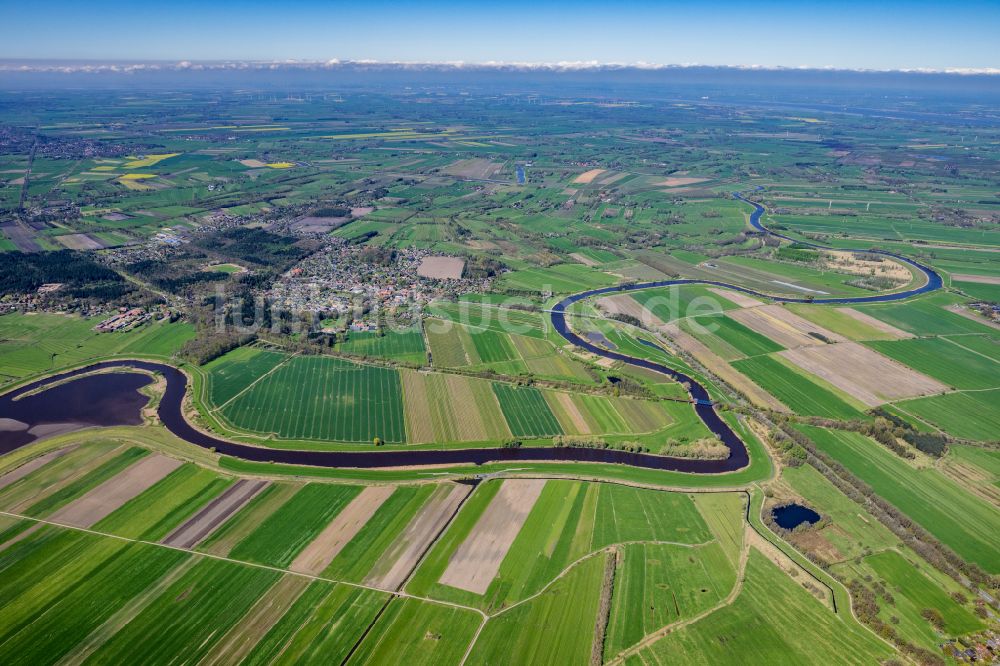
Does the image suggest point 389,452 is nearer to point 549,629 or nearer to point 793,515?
point 549,629

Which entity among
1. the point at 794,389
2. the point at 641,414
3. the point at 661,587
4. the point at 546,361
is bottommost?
the point at 661,587

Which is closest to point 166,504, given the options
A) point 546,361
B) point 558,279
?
point 546,361

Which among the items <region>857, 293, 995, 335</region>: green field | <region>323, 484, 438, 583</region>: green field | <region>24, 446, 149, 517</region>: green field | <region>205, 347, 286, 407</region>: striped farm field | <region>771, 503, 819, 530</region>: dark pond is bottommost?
<region>771, 503, 819, 530</region>: dark pond

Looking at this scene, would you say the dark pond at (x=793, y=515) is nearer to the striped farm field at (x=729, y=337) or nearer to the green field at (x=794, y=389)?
the green field at (x=794, y=389)

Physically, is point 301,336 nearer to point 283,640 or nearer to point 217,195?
point 283,640

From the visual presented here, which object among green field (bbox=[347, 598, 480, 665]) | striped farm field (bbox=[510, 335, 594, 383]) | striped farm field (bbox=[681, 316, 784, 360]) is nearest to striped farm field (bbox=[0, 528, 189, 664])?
green field (bbox=[347, 598, 480, 665])

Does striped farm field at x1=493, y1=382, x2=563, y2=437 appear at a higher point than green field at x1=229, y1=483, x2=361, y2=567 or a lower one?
higher

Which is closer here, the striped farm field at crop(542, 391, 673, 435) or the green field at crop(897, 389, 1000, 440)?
the green field at crop(897, 389, 1000, 440)

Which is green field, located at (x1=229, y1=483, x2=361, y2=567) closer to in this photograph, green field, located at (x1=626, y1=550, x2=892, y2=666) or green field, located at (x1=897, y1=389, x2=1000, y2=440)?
green field, located at (x1=626, y1=550, x2=892, y2=666)
